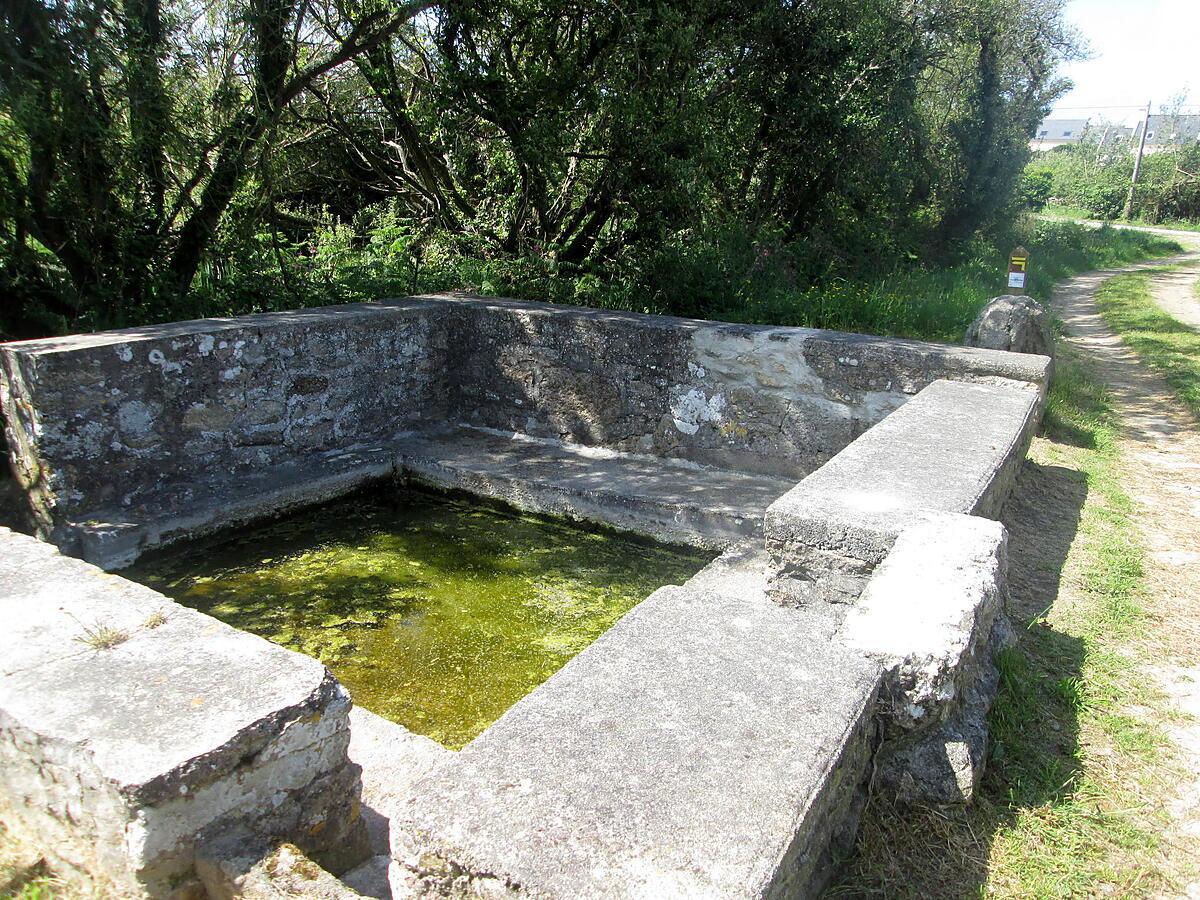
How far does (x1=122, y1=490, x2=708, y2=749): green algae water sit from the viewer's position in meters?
3.21

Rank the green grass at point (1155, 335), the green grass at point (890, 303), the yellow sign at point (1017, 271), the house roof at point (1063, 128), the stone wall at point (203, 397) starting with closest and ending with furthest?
the stone wall at point (203, 397) < the green grass at point (890, 303) < the yellow sign at point (1017, 271) < the green grass at point (1155, 335) < the house roof at point (1063, 128)

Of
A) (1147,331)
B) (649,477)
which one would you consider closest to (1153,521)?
(649,477)

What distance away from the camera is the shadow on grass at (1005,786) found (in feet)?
5.79

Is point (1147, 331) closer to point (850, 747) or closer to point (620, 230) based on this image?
point (620, 230)

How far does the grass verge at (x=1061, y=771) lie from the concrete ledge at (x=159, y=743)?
104 cm

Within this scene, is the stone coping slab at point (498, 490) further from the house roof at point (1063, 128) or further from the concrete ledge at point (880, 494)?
the house roof at point (1063, 128)

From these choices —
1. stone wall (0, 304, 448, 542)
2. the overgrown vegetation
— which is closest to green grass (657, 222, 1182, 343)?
stone wall (0, 304, 448, 542)

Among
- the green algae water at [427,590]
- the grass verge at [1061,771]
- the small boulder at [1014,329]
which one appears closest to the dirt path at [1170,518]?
the grass verge at [1061,771]

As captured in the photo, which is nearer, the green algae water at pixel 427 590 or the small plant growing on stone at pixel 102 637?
the small plant growing on stone at pixel 102 637

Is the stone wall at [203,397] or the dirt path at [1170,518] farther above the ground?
the stone wall at [203,397]

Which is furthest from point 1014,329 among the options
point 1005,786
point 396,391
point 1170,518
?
point 1005,786

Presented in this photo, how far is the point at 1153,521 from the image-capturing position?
404 cm

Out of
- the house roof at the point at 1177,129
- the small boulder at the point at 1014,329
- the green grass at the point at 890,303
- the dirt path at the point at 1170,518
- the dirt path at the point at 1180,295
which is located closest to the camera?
the dirt path at the point at 1170,518

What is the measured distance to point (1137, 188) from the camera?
31734 millimetres
